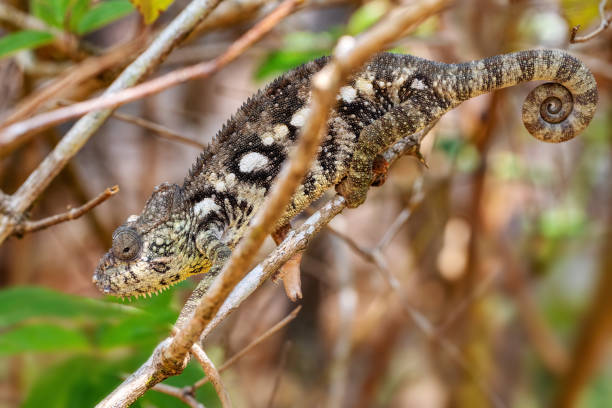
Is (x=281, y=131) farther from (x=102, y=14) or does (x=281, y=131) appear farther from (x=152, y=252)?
(x=102, y=14)

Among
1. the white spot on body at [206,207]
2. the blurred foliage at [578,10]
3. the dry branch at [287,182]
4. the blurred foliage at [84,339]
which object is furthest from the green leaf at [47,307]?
the blurred foliage at [578,10]

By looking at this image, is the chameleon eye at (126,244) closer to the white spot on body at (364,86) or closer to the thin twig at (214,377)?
the thin twig at (214,377)

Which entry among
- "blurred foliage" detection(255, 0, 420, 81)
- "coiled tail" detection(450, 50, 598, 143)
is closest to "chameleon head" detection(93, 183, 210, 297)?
"coiled tail" detection(450, 50, 598, 143)

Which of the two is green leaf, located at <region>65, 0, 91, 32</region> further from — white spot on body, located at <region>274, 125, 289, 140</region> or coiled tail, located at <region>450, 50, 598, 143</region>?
coiled tail, located at <region>450, 50, 598, 143</region>

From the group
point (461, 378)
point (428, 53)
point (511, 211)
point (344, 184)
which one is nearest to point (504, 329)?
point (511, 211)

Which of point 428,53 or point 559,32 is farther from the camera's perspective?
point 428,53

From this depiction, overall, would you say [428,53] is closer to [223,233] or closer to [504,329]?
[504,329]

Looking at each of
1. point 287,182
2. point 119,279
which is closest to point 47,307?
point 119,279
